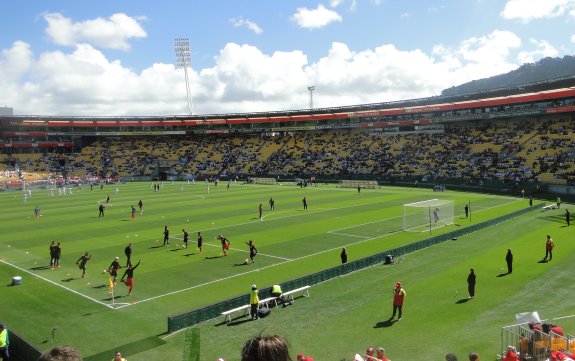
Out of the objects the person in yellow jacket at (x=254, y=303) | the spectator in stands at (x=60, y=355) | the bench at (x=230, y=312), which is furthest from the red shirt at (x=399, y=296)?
the spectator in stands at (x=60, y=355)

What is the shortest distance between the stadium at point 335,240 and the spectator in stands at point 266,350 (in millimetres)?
4011

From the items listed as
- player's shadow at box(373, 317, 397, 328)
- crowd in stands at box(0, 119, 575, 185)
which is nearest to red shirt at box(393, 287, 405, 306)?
player's shadow at box(373, 317, 397, 328)

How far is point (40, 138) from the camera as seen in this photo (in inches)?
4117

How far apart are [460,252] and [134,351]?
1985 centimetres

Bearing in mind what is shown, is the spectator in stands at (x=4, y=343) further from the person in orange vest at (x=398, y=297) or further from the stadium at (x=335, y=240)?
the person in orange vest at (x=398, y=297)

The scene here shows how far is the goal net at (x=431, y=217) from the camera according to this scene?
3672 centimetres

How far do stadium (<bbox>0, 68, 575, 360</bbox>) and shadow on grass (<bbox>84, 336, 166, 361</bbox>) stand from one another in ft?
0.25

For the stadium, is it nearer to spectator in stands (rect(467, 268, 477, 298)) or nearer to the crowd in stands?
the crowd in stands

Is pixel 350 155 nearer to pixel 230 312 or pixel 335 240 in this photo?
pixel 335 240

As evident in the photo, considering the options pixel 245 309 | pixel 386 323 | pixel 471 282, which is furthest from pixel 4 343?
pixel 471 282

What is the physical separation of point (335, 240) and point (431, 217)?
10.3 meters

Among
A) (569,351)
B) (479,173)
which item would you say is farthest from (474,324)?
(479,173)

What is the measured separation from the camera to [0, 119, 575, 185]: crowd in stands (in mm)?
68625

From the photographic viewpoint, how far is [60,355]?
320 cm
